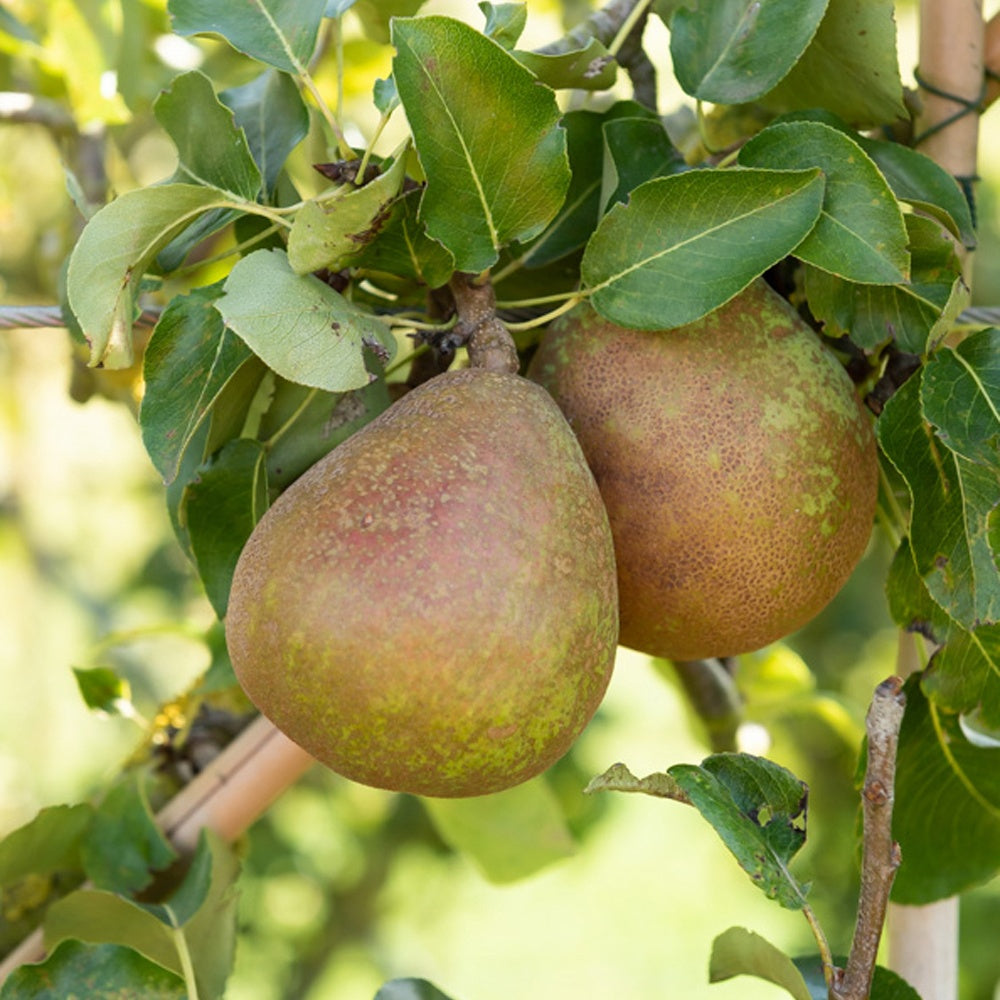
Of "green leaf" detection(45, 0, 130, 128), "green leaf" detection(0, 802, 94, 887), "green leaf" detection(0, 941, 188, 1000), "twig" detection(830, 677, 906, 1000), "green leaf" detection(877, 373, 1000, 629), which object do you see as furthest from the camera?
"green leaf" detection(45, 0, 130, 128)

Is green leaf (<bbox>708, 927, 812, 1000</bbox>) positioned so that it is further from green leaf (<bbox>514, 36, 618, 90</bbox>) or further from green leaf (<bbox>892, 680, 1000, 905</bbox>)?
green leaf (<bbox>514, 36, 618, 90</bbox>)

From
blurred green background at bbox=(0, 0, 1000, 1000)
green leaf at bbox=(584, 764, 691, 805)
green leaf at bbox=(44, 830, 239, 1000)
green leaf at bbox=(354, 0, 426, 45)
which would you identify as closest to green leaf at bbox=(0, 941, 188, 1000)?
green leaf at bbox=(44, 830, 239, 1000)

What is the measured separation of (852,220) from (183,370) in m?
0.29

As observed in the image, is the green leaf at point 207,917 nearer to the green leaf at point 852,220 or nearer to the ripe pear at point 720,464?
the ripe pear at point 720,464

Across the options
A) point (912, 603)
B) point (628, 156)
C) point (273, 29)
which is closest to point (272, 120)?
point (273, 29)

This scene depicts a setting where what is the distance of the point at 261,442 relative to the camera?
62 cm

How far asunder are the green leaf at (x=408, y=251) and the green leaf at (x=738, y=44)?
0.16 metres

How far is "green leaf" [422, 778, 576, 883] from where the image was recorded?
0.91m

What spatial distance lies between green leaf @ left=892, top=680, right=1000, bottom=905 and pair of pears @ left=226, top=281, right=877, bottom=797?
126 millimetres

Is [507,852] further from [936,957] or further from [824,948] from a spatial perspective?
[824,948]

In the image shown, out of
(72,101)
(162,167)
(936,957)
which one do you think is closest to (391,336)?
(936,957)

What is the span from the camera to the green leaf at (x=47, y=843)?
76cm

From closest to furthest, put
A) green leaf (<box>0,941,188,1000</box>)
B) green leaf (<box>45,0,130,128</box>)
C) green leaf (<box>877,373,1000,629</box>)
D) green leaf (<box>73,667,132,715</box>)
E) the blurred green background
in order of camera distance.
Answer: green leaf (<box>877,373,1000,629</box>), green leaf (<box>0,941,188,1000</box>), green leaf (<box>73,667,132,715</box>), green leaf (<box>45,0,130,128</box>), the blurred green background

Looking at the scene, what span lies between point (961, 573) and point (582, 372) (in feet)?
0.61
